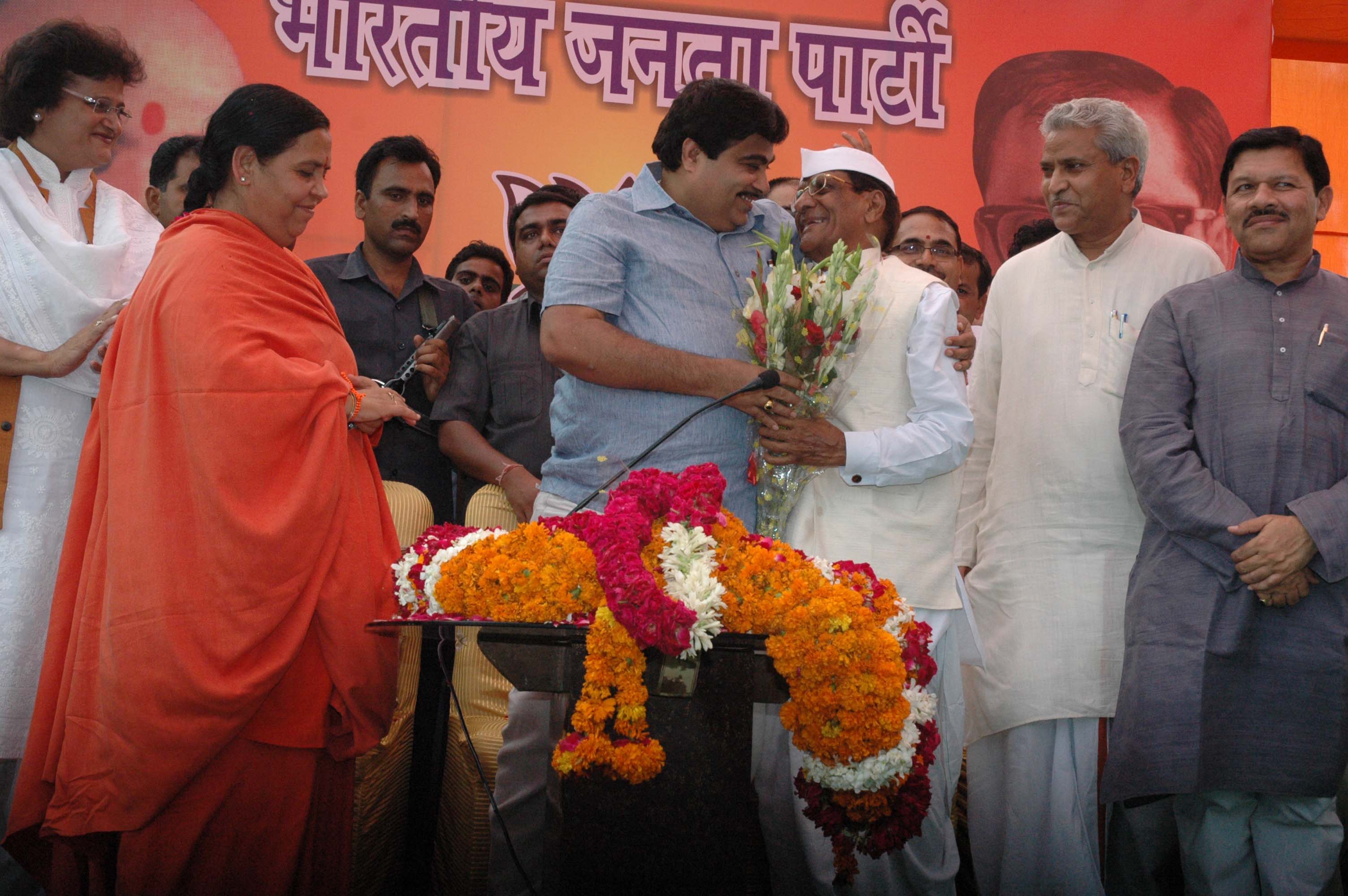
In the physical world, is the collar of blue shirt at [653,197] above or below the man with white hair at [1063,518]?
above

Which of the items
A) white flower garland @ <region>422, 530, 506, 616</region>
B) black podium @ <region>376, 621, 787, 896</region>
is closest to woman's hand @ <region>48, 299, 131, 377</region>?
white flower garland @ <region>422, 530, 506, 616</region>

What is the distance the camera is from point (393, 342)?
3.95 metres

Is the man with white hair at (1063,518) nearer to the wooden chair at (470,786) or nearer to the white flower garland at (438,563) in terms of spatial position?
the wooden chair at (470,786)

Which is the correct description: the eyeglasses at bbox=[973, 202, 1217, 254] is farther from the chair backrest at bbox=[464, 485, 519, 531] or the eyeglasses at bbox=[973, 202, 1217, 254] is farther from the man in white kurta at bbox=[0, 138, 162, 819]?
the man in white kurta at bbox=[0, 138, 162, 819]

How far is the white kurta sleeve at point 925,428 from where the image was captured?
285 cm

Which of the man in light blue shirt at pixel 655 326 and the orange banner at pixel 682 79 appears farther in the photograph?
the orange banner at pixel 682 79

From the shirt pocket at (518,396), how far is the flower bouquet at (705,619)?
1.69 m

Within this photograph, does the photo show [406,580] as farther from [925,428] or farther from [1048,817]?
[1048,817]

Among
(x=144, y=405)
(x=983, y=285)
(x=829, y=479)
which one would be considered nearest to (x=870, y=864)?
(x=829, y=479)

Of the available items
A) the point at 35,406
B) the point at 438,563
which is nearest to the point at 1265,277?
the point at 438,563

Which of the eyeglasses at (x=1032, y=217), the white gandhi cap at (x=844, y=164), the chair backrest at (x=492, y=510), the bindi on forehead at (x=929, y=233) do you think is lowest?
A: the chair backrest at (x=492, y=510)

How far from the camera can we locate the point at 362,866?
3.14 m

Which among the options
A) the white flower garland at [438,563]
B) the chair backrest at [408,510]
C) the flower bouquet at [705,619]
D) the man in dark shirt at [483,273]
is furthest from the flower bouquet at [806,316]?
the man in dark shirt at [483,273]

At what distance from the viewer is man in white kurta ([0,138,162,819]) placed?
2.94m
